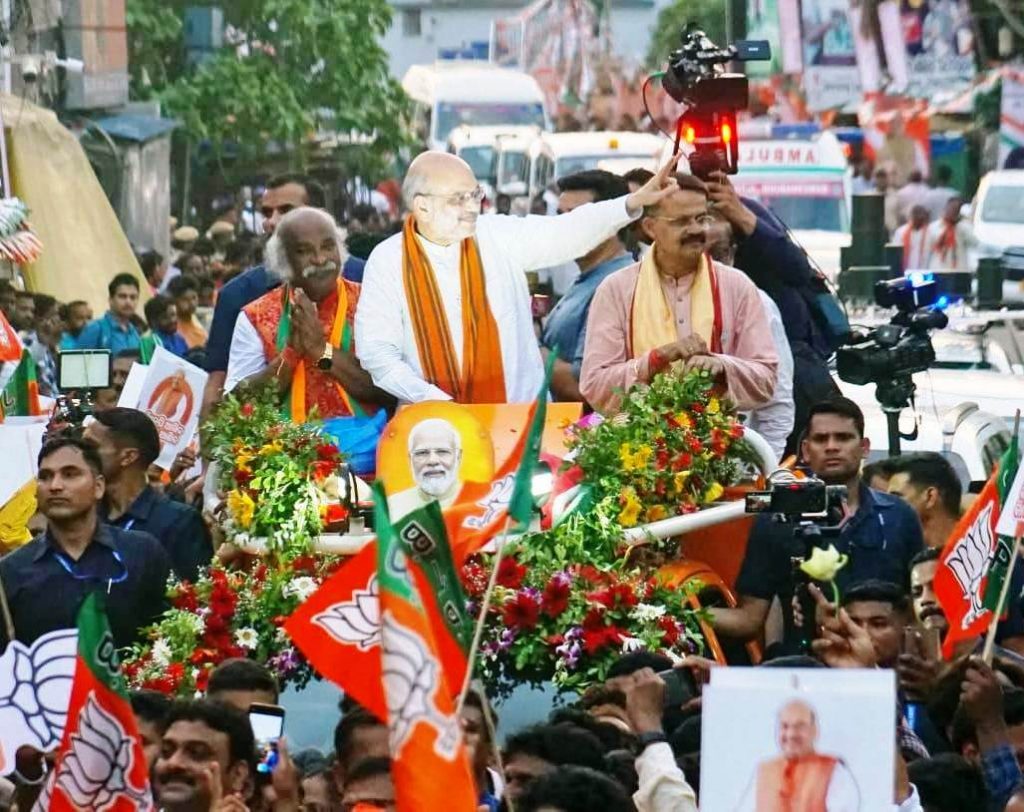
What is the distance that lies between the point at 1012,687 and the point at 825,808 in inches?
93.7

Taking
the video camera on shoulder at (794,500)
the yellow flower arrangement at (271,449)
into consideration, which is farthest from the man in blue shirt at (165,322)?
the video camera on shoulder at (794,500)

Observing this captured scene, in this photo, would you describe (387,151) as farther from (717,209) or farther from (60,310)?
(717,209)

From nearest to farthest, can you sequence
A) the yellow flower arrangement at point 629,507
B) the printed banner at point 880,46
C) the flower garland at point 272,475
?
the yellow flower arrangement at point 629,507
the flower garland at point 272,475
the printed banner at point 880,46

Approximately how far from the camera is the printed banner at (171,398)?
41.4 feet

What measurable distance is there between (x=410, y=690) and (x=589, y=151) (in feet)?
89.9

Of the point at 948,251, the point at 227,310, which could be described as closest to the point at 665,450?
the point at 227,310

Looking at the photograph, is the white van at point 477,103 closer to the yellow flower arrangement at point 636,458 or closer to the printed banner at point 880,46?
the printed banner at point 880,46

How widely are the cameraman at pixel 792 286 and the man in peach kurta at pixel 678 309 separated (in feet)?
3.21

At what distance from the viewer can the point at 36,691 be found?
8297 millimetres

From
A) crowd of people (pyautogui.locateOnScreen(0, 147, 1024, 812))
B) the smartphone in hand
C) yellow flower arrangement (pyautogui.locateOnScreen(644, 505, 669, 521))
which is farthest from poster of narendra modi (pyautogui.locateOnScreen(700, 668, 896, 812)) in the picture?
yellow flower arrangement (pyautogui.locateOnScreen(644, 505, 669, 521))

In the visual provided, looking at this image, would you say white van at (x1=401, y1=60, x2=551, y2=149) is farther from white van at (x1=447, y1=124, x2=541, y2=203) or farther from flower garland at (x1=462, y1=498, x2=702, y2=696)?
flower garland at (x1=462, y1=498, x2=702, y2=696)

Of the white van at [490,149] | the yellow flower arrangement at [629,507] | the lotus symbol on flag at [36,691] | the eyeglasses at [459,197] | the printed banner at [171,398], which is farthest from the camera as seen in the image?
the white van at [490,149]

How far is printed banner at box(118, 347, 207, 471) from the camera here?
1263 cm

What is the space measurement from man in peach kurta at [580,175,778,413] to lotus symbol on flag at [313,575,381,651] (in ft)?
8.09
